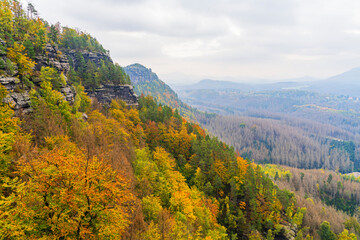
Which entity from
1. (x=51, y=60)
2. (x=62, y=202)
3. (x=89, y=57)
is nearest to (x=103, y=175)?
(x=62, y=202)

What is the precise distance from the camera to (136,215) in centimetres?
2486

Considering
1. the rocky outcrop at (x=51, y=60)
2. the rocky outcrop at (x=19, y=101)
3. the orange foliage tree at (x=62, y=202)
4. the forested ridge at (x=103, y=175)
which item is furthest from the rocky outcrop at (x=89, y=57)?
the orange foliage tree at (x=62, y=202)

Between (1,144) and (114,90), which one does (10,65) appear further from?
(114,90)

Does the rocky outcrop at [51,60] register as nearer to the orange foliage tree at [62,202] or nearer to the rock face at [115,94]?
the rock face at [115,94]

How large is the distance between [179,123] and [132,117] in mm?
22073

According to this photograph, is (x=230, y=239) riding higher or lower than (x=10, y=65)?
lower

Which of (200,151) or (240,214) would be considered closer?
(240,214)

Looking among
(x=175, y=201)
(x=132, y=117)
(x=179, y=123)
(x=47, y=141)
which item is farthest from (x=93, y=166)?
(x=179, y=123)

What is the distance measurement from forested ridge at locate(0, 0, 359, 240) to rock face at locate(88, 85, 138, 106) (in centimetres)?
364

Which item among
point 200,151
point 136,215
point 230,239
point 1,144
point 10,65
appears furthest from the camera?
point 200,151

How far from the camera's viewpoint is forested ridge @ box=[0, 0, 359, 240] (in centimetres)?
1481

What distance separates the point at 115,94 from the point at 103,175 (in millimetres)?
77967

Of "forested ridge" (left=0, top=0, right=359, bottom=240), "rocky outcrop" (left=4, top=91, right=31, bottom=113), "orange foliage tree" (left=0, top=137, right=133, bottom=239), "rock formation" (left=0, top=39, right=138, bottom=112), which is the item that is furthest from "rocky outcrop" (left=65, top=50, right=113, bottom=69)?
"orange foliage tree" (left=0, top=137, right=133, bottom=239)

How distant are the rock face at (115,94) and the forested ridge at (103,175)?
364 cm
